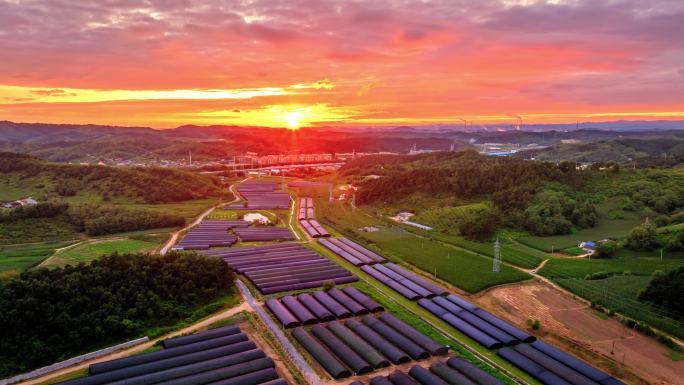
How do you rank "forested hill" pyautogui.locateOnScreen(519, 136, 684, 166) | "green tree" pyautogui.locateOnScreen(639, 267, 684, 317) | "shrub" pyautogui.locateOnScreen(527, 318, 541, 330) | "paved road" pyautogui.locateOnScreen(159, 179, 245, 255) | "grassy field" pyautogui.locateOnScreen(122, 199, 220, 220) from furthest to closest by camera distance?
"forested hill" pyautogui.locateOnScreen(519, 136, 684, 166)
"grassy field" pyautogui.locateOnScreen(122, 199, 220, 220)
"paved road" pyautogui.locateOnScreen(159, 179, 245, 255)
"green tree" pyautogui.locateOnScreen(639, 267, 684, 317)
"shrub" pyautogui.locateOnScreen(527, 318, 541, 330)

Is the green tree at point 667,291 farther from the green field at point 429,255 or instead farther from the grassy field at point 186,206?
the grassy field at point 186,206

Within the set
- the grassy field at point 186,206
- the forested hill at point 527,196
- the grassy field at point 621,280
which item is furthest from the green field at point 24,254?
the grassy field at point 621,280

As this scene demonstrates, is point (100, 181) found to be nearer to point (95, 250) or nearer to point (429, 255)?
point (95, 250)

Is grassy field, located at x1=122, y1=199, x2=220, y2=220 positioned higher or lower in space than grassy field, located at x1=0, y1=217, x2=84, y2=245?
lower

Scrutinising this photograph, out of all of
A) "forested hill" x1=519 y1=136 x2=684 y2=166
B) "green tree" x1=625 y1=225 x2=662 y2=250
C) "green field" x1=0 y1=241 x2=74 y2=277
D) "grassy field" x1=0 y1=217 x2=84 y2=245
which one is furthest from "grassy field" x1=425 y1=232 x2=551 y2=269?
"forested hill" x1=519 y1=136 x2=684 y2=166

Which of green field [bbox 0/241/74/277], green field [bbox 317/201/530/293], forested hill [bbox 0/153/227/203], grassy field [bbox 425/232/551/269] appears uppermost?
forested hill [bbox 0/153/227/203]

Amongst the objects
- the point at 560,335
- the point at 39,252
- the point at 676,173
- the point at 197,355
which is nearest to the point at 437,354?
the point at 560,335

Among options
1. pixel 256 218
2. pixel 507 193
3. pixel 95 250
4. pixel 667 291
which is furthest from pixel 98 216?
pixel 667 291

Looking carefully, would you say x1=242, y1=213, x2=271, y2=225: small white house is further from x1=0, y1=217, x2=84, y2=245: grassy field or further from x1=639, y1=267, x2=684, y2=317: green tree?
x1=639, y1=267, x2=684, y2=317: green tree

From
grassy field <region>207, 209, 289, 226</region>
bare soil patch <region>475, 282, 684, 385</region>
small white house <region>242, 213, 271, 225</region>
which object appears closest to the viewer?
bare soil patch <region>475, 282, 684, 385</region>
